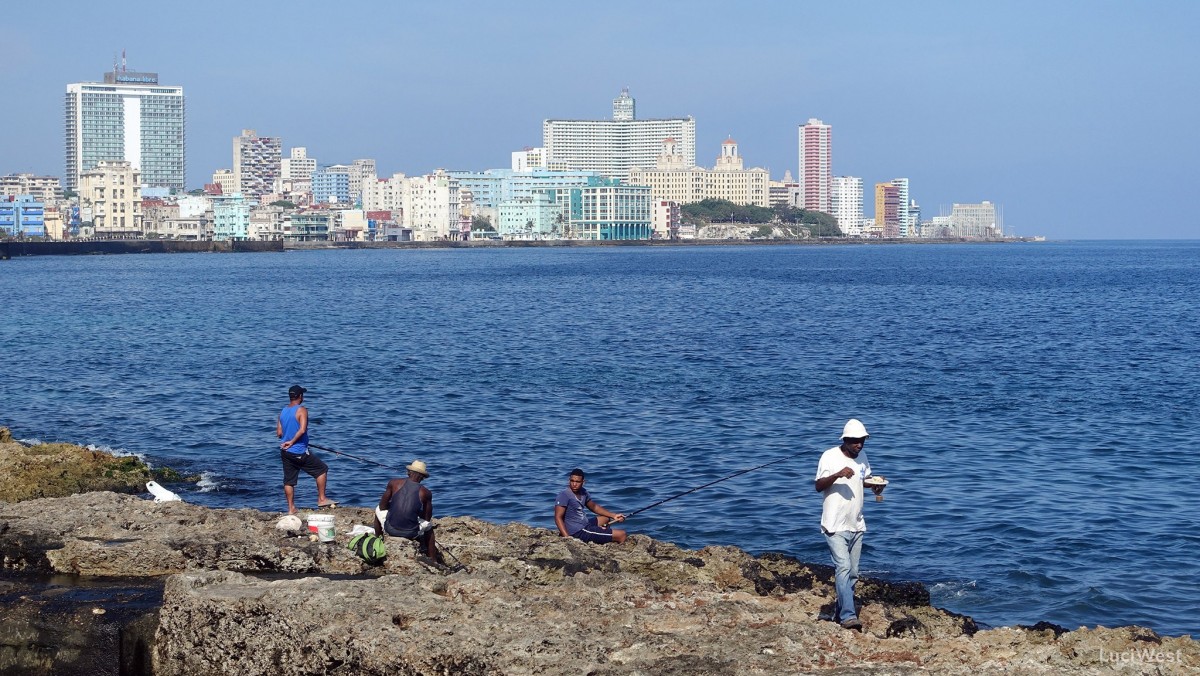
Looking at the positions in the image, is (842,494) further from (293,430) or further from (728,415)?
(728,415)

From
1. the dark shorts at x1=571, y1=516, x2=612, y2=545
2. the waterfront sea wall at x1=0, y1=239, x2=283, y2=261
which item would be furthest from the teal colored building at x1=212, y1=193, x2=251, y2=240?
the dark shorts at x1=571, y1=516, x2=612, y2=545

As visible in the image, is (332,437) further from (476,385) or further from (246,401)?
(476,385)

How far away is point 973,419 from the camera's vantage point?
22719 mm

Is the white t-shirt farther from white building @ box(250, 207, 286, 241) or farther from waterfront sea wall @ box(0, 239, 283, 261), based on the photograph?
white building @ box(250, 207, 286, 241)

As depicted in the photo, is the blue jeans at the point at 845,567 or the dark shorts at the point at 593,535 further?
the dark shorts at the point at 593,535

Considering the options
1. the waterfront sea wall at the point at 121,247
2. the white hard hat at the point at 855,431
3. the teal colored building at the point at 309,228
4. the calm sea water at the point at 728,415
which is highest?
the teal colored building at the point at 309,228

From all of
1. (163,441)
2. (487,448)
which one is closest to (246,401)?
(163,441)

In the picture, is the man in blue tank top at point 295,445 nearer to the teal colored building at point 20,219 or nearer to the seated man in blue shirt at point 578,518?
Result: the seated man in blue shirt at point 578,518

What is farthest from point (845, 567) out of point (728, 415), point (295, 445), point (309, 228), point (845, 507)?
→ point (309, 228)

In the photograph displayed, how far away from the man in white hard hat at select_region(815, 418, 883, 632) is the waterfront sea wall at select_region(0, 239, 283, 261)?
135m

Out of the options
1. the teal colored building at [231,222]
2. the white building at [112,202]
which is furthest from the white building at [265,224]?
the white building at [112,202]

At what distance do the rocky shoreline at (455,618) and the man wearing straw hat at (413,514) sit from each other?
0.23 m

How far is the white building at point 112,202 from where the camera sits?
19225cm

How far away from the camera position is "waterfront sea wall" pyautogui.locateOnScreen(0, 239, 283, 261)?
5487 inches
